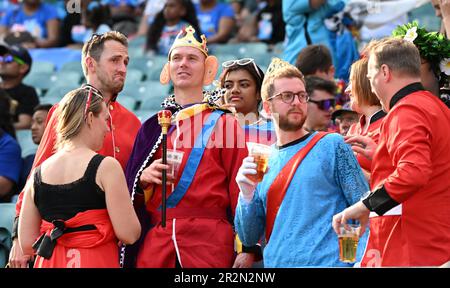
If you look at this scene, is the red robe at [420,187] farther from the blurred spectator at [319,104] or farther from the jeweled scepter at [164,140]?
the blurred spectator at [319,104]

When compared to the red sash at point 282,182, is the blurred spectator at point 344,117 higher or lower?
higher

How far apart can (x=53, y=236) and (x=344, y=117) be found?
280cm

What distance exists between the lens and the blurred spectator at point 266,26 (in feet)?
40.6

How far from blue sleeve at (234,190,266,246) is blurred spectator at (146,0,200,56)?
20.5ft

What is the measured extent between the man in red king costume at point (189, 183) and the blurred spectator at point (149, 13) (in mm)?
6542

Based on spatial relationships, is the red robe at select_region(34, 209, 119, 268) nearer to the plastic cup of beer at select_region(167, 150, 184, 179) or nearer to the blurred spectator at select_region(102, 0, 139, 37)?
the plastic cup of beer at select_region(167, 150, 184, 179)

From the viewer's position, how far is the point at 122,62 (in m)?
6.85

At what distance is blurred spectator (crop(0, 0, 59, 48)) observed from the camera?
44.3 ft

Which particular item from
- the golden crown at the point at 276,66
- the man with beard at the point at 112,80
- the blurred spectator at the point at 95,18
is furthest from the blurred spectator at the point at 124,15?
the golden crown at the point at 276,66

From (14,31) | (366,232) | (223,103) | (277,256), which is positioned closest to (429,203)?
(366,232)

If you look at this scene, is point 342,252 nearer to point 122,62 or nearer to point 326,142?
point 326,142

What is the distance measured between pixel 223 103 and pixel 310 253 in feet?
6.31

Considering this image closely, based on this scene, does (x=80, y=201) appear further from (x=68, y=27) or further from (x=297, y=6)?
(x=68, y=27)

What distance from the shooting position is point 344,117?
24.9 ft
